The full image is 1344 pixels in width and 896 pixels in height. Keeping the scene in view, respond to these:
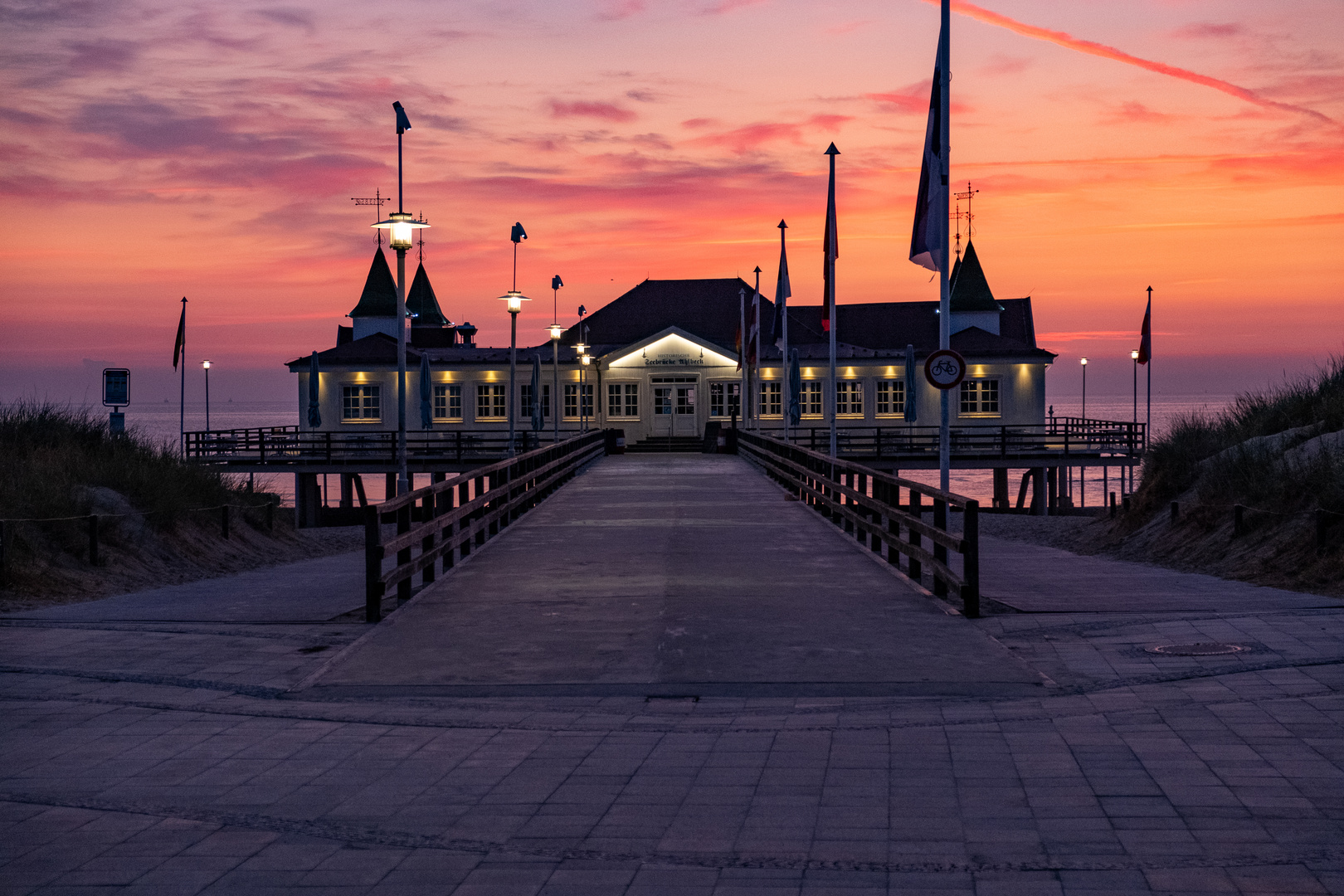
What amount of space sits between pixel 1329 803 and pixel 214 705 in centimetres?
638

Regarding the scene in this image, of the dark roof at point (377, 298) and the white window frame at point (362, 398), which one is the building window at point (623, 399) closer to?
the white window frame at point (362, 398)

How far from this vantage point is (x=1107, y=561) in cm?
1984

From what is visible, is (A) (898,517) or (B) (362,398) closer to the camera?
(A) (898,517)

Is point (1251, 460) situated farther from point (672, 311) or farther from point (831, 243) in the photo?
point (672, 311)

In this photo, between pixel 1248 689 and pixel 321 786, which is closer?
pixel 321 786

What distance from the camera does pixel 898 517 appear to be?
44.9 feet

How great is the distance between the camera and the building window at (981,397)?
171 ft

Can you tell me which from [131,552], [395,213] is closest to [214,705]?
[131,552]

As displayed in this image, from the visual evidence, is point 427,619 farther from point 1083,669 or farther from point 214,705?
point 1083,669

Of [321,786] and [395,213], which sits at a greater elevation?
[395,213]

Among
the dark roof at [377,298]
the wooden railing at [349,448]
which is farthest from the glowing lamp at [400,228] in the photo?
the dark roof at [377,298]

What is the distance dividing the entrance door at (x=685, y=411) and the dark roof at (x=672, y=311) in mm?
7012

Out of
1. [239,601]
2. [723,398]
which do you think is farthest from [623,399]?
[239,601]

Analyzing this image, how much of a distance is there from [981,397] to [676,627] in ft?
143
